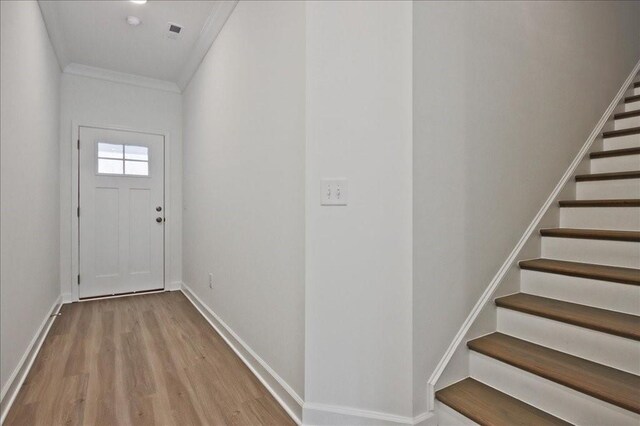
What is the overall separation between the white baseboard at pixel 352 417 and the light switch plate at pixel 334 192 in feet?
3.25

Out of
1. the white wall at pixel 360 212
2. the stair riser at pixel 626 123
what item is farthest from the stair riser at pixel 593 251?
the stair riser at pixel 626 123

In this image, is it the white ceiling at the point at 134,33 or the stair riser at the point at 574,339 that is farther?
the white ceiling at the point at 134,33

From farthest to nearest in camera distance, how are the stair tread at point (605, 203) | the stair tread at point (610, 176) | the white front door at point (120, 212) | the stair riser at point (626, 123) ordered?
the white front door at point (120, 212) < the stair riser at point (626, 123) < the stair tread at point (610, 176) < the stair tread at point (605, 203)

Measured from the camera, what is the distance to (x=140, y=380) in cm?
201

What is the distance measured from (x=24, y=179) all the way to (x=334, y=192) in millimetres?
2173

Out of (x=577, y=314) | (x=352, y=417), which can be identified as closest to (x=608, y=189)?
(x=577, y=314)

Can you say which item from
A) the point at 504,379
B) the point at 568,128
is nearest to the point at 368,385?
the point at 504,379

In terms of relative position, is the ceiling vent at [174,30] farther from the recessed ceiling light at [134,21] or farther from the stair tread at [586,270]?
the stair tread at [586,270]

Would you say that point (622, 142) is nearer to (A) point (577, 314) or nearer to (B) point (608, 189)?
(B) point (608, 189)

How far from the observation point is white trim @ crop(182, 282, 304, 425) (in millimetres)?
A: 1689

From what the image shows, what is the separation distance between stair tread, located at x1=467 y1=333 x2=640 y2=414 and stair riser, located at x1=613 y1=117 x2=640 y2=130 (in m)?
2.28

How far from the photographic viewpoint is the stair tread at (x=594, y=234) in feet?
5.71

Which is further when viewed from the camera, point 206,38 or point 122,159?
point 122,159

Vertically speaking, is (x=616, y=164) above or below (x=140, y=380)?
above
